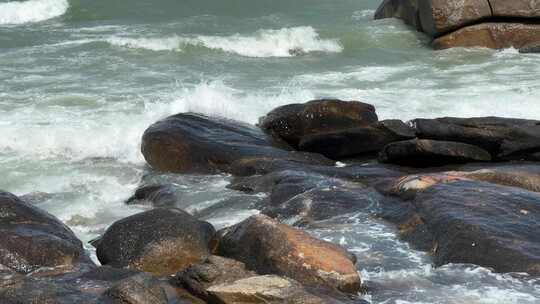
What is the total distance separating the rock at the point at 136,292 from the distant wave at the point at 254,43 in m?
14.1

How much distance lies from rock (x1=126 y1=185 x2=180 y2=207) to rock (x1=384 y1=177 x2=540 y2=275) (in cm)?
233

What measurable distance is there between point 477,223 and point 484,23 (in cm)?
1345

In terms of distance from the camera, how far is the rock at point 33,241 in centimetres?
585

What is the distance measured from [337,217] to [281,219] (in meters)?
0.50

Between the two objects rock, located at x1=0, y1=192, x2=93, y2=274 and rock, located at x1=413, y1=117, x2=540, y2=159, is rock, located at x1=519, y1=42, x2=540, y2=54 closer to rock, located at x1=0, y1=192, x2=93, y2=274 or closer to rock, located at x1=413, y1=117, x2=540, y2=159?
rock, located at x1=413, y1=117, x2=540, y2=159

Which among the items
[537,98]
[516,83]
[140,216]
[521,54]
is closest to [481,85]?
[516,83]

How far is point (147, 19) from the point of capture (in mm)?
23094

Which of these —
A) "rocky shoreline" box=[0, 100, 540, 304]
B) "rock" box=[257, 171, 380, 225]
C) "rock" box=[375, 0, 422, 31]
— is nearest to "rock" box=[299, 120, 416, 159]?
"rocky shoreline" box=[0, 100, 540, 304]

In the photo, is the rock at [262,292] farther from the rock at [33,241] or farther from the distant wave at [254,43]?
the distant wave at [254,43]

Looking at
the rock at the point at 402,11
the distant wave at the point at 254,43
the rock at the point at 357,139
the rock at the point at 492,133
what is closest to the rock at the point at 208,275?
the rock at the point at 357,139

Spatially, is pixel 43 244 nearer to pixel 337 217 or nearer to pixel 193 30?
pixel 337 217

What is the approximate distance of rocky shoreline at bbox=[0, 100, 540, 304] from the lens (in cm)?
545

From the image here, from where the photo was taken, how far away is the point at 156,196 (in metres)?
8.61

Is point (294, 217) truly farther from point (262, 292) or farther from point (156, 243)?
point (262, 292)
